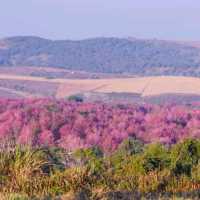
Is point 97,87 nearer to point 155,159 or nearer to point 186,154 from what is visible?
point 186,154

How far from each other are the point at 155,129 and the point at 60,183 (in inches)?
1817

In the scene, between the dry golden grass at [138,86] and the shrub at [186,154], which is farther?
the dry golden grass at [138,86]

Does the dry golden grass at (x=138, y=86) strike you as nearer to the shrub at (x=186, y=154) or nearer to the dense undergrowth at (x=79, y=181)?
the shrub at (x=186, y=154)

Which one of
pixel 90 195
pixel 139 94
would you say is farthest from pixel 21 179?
pixel 139 94

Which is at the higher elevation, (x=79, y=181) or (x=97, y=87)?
(x=79, y=181)

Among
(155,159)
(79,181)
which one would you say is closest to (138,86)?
(155,159)

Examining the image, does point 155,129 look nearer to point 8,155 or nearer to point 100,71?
point 8,155

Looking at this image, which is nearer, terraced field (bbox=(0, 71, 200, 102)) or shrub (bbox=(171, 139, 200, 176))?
shrub (bbox=(171, 139, 200, 176))

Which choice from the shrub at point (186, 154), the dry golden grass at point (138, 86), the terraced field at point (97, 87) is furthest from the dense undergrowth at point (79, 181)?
the dry golden grass at point (138, 86)

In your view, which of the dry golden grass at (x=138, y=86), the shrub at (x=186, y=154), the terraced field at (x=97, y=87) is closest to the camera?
the shrub at (x=186, y=154)

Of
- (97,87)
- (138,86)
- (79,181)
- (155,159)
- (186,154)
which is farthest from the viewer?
(97,87)

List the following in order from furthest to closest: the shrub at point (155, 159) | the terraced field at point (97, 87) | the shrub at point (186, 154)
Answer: the terraced field at point (97, 87) → the shrub at point (186, 154) → the shrub at point (155, 159)

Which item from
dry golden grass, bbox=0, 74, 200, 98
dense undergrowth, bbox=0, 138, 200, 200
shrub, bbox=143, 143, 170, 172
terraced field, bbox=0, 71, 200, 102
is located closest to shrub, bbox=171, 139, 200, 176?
shrub, bbox=143, 143, 170, 172

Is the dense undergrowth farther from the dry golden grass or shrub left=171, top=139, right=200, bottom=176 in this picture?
the dry golden grass
